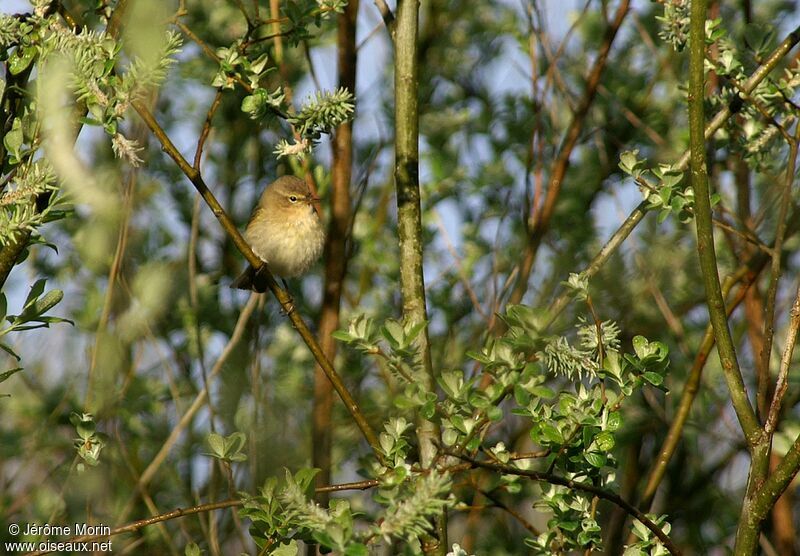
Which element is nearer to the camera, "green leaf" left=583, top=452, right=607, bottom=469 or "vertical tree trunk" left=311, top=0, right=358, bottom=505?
"green leaf" left=583, top=452, right=607, bottom=469

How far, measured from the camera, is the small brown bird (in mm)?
4352

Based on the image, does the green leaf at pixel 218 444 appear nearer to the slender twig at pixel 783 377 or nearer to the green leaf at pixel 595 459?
the green leaf at pixel 595 459

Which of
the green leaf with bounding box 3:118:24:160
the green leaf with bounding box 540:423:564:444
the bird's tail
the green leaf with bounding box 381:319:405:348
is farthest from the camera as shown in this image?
the bird's tail

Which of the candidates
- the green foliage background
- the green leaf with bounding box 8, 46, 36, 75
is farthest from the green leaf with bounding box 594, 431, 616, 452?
the green leaf with bounding box 8, 46, 36, 75

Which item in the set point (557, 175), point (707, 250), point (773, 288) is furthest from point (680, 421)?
point (557, 175)

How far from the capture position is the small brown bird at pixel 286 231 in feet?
14.3

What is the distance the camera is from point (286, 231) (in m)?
4.43

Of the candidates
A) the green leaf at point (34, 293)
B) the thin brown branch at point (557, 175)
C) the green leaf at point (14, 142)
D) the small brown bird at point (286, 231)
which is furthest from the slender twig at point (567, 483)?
the small brown bird at point (286, 231)

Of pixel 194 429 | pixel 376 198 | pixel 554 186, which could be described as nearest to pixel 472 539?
pixel 194 429

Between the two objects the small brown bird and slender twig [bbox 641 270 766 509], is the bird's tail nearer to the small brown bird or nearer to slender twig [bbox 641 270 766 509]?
the small brown bird

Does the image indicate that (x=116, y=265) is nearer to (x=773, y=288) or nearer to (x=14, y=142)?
(x=14, y=142)

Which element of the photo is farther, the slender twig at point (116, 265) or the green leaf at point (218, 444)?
the slender twig at point (116, 265)
